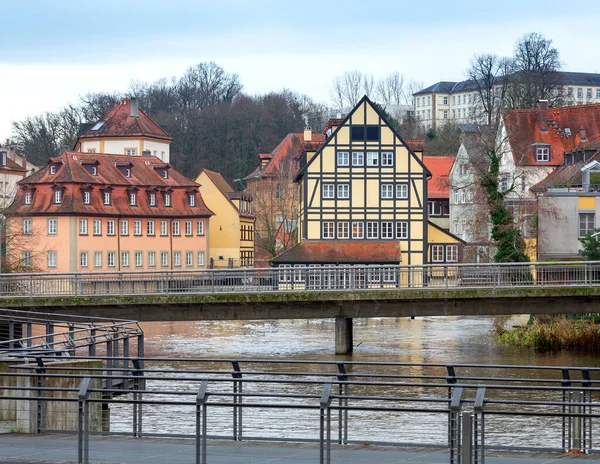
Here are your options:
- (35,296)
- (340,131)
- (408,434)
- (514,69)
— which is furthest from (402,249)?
(514,69)

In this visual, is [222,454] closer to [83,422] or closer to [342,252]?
[83,422]

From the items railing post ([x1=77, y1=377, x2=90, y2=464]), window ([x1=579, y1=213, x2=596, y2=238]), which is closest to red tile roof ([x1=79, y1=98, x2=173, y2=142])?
window ([x1=579, y1=213, x2=596, y2=238])

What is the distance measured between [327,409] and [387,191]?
53.3 metres

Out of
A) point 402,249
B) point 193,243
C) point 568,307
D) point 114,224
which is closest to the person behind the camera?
point 568,307

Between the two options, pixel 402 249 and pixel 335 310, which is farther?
pixel 402 249

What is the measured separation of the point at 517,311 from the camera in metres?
41.5

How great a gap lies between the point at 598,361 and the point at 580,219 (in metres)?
21.1

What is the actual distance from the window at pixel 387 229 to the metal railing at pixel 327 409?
94.8ft

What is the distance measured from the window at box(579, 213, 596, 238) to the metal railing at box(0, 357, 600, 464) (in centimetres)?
2460

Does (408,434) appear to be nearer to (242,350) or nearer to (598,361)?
(598,361)

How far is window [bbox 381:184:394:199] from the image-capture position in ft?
218

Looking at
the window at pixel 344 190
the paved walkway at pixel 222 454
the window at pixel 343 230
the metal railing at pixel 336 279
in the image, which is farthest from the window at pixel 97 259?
the paved walkway at pixel 222 454

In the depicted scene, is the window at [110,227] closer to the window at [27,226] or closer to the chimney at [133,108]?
the window at [27,226]

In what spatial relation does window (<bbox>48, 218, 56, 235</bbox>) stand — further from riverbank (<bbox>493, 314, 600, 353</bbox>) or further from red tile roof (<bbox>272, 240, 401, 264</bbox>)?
riverbank (<bbox>493, 314, 600, 353</bbox>)
